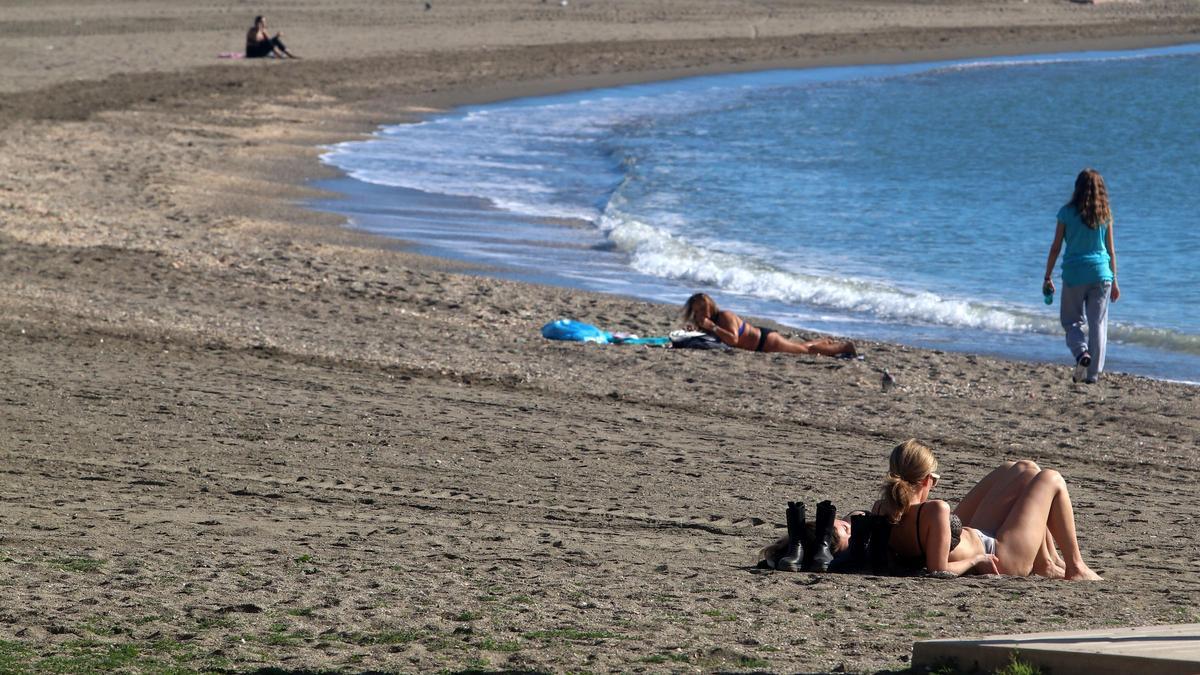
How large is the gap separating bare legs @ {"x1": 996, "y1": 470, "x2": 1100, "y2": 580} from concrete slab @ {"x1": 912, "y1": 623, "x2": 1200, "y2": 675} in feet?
4.77

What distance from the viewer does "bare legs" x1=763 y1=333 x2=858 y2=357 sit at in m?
12.5

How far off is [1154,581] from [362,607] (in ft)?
10.7

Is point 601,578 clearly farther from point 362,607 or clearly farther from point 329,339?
point 329,339

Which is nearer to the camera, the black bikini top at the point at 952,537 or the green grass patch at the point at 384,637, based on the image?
the green grass patch at the point at 384,637

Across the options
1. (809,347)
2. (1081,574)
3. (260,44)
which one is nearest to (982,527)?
(1081,574)

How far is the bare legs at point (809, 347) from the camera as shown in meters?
12.5

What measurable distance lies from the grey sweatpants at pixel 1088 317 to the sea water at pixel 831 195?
64.9 inches

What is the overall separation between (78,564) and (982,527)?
12.4 feet

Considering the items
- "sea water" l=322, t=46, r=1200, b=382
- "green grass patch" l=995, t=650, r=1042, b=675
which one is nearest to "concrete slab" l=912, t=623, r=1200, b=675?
"green grass patch" l=995, t=650, r=1042, b=675

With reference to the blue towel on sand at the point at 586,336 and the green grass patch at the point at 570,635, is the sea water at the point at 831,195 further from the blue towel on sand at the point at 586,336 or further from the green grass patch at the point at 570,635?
the green grass patch at the point at 570,635

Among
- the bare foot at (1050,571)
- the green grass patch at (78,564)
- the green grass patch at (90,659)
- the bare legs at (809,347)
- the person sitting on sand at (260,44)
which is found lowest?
the green grass patch at (78,564)

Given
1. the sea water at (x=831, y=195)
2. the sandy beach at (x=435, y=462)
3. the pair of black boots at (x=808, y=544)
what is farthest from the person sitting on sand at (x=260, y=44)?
the pair of black boots at (x=808, y=544)

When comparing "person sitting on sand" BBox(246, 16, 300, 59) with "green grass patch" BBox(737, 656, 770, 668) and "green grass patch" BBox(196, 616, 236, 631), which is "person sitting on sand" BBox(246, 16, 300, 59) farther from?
"green grass patch" BBox(737, 656, 770, 668)

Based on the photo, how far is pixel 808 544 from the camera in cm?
648
